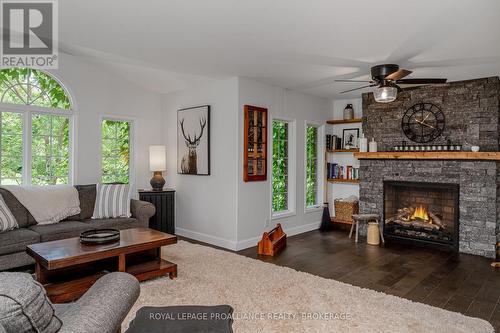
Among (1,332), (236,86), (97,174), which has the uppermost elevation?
(236,86)

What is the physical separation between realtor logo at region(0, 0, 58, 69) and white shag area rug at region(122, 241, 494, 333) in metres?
2.90

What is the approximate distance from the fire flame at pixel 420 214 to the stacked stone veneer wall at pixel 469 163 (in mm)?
512

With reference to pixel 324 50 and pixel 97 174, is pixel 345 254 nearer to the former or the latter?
pixel 324 50

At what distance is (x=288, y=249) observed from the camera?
4.93m

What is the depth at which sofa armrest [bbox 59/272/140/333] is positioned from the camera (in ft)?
4.18

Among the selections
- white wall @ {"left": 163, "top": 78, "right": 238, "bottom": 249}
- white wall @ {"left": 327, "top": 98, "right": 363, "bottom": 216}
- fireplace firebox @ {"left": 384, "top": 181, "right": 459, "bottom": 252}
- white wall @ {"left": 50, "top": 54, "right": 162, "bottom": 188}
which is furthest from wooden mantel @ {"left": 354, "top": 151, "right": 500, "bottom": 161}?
white wall @ {"left": 50, "top": 54, "right": 162, "bottom": 188}

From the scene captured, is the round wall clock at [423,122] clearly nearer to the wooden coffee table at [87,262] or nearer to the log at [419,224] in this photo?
the log at [419,224]

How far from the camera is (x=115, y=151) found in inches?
220

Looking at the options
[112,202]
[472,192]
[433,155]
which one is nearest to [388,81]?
[433,155]

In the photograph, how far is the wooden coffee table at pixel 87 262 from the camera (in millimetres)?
2850

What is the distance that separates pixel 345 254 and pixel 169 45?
3.57 metres

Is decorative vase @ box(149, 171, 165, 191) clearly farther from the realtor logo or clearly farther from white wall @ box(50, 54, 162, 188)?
the realtor logo

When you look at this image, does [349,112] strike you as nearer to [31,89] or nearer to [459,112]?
[459,112]

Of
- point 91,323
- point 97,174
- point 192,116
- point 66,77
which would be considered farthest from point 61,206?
point 91,323
